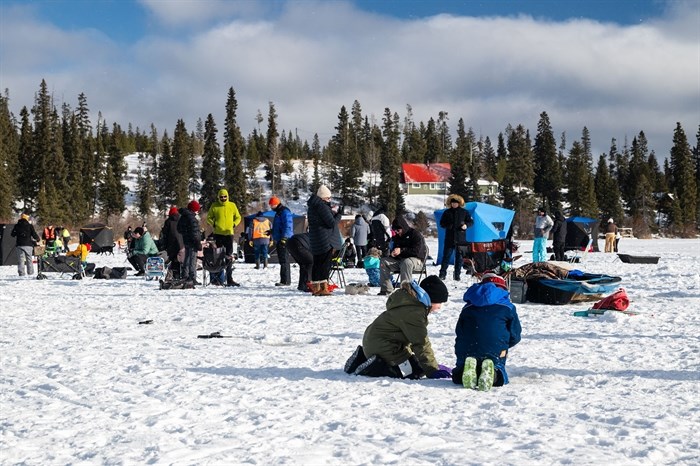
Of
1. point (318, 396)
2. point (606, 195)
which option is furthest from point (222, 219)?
point (606, 195)

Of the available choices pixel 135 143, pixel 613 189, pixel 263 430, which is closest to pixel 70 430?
pixel 263 430

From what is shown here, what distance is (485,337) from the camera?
212 inches

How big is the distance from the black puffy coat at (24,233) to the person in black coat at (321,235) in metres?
8.69

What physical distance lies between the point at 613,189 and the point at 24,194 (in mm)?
59554

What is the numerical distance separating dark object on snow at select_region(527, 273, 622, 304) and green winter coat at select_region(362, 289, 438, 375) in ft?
18.0

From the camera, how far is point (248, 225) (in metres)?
24.1

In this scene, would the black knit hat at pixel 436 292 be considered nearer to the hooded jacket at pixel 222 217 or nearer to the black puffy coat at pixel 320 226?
the black puffy coat at pixel 320 226

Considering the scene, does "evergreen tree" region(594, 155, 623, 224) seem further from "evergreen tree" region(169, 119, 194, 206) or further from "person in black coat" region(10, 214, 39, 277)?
"person in black coat" region(10, 214, 39, 277)

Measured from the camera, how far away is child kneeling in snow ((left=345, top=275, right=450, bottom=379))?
5.67m

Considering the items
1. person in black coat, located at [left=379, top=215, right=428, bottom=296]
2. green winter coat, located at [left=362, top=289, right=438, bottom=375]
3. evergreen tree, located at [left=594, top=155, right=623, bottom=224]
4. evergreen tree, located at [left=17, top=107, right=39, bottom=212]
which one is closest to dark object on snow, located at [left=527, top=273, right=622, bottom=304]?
person in black coat, located at [left=379, top=215, right=428, bottom=296]

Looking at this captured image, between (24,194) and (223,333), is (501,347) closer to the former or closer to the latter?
(223,333)

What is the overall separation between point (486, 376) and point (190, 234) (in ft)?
28.8

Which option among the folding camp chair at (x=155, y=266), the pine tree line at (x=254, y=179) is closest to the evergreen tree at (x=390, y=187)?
the pine tree line at (x=254, y=179)

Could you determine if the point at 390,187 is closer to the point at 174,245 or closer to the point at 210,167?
the point at 210,167
